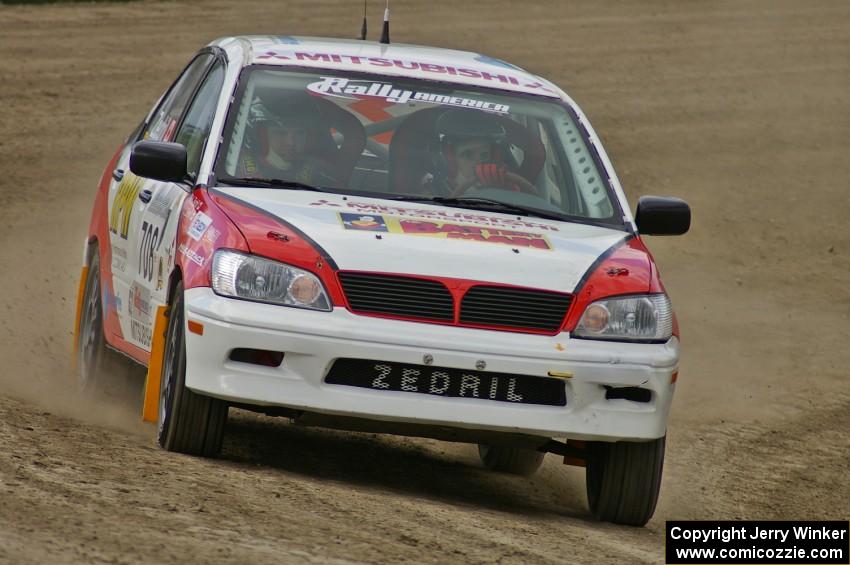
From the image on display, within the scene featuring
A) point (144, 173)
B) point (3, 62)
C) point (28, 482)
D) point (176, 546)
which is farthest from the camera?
point (3, 62)

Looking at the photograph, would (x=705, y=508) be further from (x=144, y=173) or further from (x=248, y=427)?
(x=144, y=173)

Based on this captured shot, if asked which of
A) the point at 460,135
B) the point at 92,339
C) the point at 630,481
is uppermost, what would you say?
the point at 460,135

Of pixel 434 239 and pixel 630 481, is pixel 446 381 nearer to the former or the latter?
pixel 434 239

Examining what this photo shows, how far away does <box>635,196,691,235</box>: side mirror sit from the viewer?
7512 millimetres

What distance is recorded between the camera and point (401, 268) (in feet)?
21.6

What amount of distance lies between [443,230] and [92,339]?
2697 mm

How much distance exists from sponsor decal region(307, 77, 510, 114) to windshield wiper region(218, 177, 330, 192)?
0.59m

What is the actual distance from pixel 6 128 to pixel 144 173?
484 inches

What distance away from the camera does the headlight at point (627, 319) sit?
264 inches

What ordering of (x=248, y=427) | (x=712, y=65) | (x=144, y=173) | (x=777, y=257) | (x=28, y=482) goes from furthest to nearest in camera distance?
(x=712, y=65)
(x=777, y=257)
(x=248, y=427)
(x=144, y=173)
(x=28, y=482)

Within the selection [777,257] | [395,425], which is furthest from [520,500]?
[777,257]

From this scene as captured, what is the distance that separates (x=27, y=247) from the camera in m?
14.5

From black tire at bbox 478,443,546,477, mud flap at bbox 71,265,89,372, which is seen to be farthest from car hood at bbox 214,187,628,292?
mud flap at bbox 71,265,89,372

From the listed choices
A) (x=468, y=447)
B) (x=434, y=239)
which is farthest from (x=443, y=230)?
(x=468, y=447)
